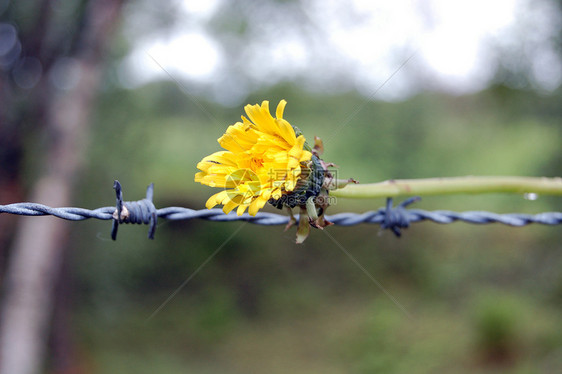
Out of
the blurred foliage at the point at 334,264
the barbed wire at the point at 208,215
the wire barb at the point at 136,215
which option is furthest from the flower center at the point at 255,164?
the blurred foliage at the point at 334,264

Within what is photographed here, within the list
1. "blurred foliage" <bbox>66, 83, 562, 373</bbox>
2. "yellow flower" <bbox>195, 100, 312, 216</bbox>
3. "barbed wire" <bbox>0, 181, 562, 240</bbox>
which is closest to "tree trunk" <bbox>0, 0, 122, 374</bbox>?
"blurred foliage" <bbox>66, 83, 562, 373</bbox>

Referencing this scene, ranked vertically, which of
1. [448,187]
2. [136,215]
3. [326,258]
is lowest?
[136,215]

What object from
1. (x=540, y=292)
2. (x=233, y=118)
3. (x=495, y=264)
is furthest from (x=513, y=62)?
(x=233, y=118)

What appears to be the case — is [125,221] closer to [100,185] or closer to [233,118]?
[100,185]

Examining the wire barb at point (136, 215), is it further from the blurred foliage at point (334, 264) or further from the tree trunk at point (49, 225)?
the blurred foliage at point (334, 264)

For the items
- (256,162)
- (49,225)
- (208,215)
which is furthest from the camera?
(49,225)

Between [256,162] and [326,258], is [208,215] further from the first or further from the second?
[326,258]

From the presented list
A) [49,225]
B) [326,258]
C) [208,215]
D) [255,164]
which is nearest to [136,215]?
[208,215]
